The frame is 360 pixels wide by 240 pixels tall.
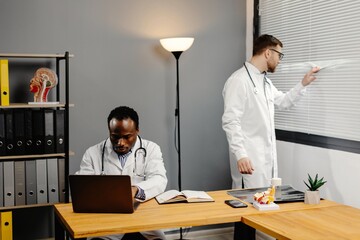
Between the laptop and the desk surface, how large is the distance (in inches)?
1.3

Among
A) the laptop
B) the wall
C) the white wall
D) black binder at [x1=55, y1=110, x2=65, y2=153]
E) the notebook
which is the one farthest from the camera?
the wall

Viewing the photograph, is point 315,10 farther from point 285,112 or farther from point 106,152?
point 106,152

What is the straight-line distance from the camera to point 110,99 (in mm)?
4066

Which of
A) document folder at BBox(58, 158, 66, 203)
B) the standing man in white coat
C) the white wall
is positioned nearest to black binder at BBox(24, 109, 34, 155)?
document folder at BBox(58, 158, 66, 203)

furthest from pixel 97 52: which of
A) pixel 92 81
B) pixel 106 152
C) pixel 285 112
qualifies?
pixel 285 112

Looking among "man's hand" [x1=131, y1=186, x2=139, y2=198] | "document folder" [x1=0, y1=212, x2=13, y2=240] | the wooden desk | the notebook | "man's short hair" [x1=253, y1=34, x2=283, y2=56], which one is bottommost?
"document folder" [x1=0, y1=212, x2=13, y2=240]

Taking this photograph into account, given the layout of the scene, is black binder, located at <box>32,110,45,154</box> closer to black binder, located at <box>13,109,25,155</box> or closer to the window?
black binder, located at <box>13,109,25,155</box>

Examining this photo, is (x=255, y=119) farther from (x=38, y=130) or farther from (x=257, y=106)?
A: (x=38, y=130)

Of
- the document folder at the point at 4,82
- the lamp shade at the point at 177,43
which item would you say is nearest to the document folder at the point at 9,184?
the document folder at the point at 4,82

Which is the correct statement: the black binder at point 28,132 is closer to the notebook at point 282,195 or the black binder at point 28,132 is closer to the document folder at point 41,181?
the document folder at point 41,181

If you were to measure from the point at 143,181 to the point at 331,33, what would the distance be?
1.67 metres

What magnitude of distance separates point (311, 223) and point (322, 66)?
158cm

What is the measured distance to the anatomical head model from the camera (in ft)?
11.8

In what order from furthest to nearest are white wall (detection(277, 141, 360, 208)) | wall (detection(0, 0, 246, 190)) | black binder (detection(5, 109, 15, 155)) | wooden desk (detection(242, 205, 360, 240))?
wall (detection(0, 0, 246, 190)) < black binder (detection(5, 109, 15, 155)) < white wall (detection(277, 141, 360, 208)) < wooden desk (detection(242, 205, 360, 240))
